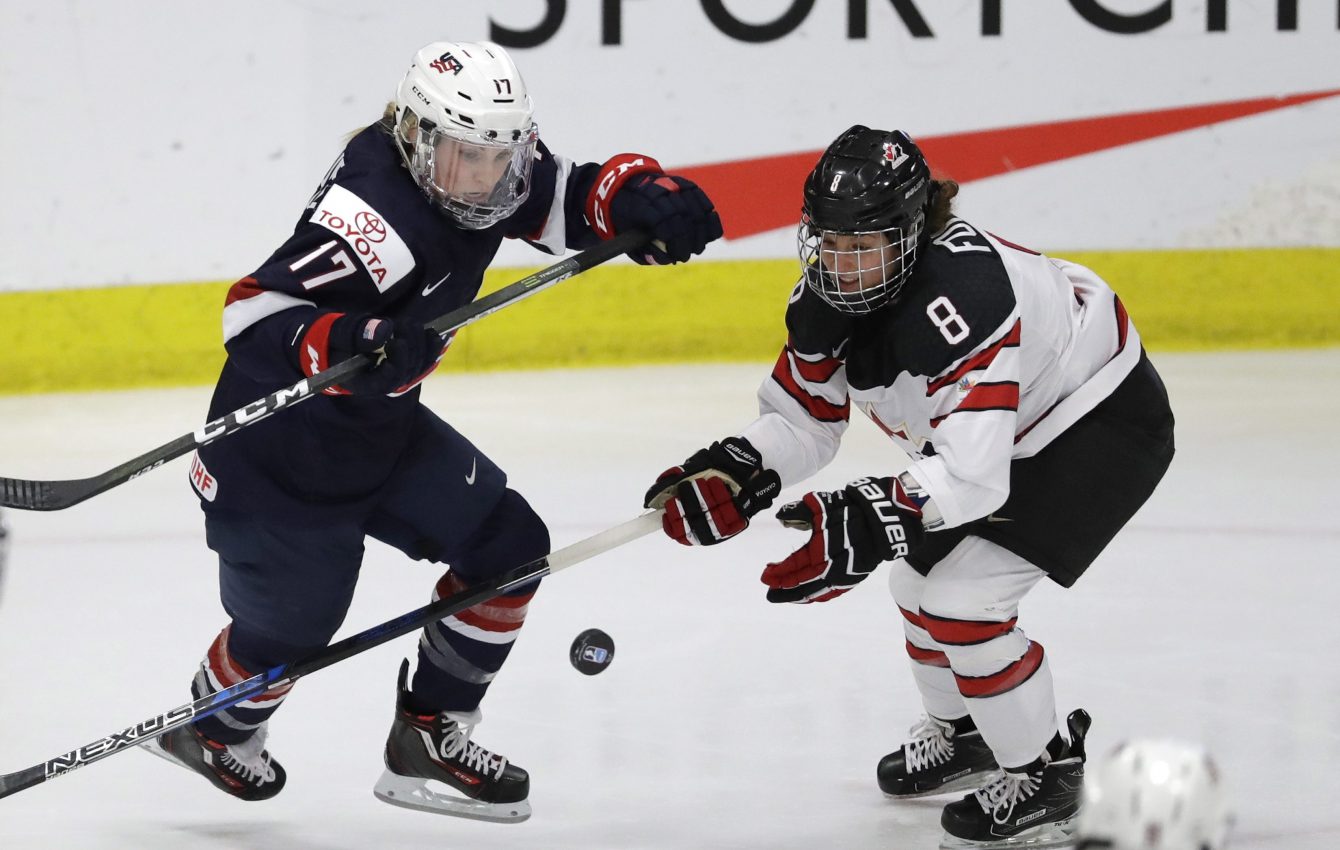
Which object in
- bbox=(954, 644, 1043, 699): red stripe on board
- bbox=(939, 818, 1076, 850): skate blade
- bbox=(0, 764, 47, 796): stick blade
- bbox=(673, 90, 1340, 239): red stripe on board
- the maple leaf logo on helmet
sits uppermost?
the maple leaf logo on helmet

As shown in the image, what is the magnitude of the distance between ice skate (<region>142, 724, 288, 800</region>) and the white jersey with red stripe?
2.82 feet

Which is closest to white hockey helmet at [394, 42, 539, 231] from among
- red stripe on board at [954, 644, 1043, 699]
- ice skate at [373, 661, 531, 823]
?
ice skate at [373, 661, 531, 823]

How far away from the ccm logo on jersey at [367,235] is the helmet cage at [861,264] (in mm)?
528

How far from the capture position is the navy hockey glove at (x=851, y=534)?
8.13ft

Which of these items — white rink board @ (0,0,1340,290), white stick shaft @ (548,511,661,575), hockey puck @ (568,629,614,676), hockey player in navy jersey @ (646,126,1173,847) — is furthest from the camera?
white rink board @ (0,0,1340,290)

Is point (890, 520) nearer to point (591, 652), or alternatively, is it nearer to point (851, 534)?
point (851, 534)

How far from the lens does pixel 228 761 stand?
9.16 ft

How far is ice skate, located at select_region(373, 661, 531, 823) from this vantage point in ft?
9.32

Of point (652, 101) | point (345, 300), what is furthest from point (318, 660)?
point (652, 101)

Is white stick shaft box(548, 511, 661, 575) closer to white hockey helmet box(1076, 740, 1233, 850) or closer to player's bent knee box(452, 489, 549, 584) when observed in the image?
player's bent knee box(452, 489, 549, 584)

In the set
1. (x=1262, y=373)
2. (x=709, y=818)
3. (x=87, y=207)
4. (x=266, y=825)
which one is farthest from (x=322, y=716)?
(x=1262, y=373)

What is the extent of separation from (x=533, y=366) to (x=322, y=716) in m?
2.92

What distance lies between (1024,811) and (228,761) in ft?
3.74

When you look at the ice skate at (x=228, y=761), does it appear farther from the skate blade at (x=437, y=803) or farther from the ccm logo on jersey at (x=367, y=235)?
the ccm logo on jersey at (x=367, y=235)
